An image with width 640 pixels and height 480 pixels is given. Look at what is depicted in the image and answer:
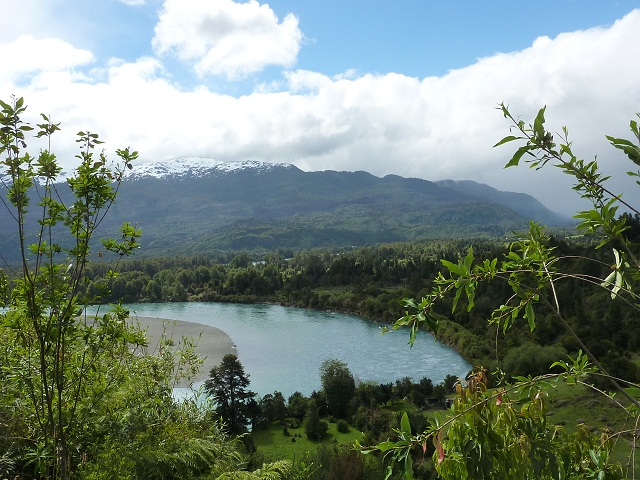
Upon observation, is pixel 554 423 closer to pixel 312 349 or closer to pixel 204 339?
pixel 312 349

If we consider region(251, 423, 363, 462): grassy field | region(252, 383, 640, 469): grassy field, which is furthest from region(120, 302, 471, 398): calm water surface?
region(252, 383, 640, 469): grassy field

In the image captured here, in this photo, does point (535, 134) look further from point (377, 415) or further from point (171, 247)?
point (171, 247)

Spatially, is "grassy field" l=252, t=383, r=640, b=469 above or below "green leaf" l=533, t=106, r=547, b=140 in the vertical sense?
below

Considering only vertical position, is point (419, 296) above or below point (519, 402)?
below

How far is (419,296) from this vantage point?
1552cm

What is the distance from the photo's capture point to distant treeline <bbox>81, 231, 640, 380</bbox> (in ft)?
103

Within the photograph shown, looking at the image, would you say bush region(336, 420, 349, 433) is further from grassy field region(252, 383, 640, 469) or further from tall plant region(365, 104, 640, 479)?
tall plant region(365, 104, 640, 479)

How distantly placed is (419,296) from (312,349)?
2436 centimetres

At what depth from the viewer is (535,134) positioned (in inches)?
62.0

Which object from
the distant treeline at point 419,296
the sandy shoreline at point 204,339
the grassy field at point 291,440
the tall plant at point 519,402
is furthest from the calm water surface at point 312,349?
the tall plant at point 519,402

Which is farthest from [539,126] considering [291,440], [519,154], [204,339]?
[204,339]

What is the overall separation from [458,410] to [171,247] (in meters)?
173

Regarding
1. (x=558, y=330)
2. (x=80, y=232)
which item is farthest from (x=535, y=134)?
(x=558, y=330)

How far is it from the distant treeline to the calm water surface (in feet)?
9.41
